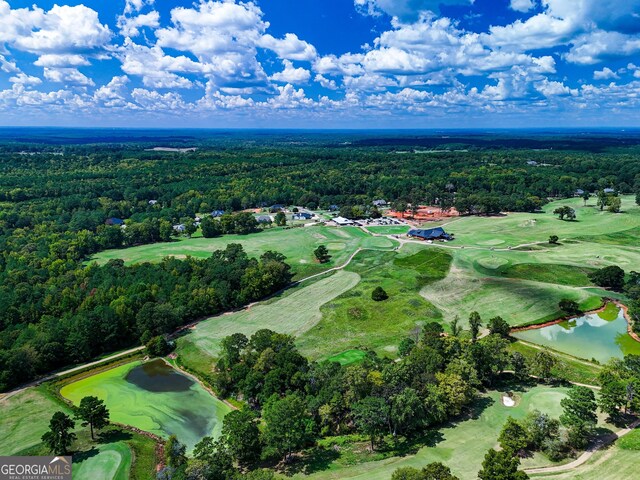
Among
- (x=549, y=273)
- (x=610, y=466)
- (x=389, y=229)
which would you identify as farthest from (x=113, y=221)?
(x=610, y=466)

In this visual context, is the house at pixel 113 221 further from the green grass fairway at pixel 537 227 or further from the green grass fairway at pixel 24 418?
the green grass fairway at pixel 537 227

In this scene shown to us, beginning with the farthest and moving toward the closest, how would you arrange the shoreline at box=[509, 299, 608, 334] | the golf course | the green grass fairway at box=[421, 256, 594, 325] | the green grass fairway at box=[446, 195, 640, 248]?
the green grass fairway at box=[446, 195, 640, 248]
the green grass fairway at box=[421, 256, 594, 325]
the shoreline at box=[509, 299, 608, 334]
the golf course

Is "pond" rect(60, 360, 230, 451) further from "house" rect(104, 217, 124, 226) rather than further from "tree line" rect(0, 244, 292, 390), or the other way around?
"house" rect(104, 217, 124, 226)

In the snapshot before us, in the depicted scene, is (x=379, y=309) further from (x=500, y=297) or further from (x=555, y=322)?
(x=555, y=322)

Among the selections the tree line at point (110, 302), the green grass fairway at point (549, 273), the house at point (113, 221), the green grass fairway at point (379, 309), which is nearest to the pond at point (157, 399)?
the tree line at point (110, 302)

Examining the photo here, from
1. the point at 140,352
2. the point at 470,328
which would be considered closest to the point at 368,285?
the point at 470,328

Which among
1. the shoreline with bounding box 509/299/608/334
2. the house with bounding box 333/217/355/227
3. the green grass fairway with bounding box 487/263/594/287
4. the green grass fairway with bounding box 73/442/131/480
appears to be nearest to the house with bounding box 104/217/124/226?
the house with bounding box 333/217/355/227
